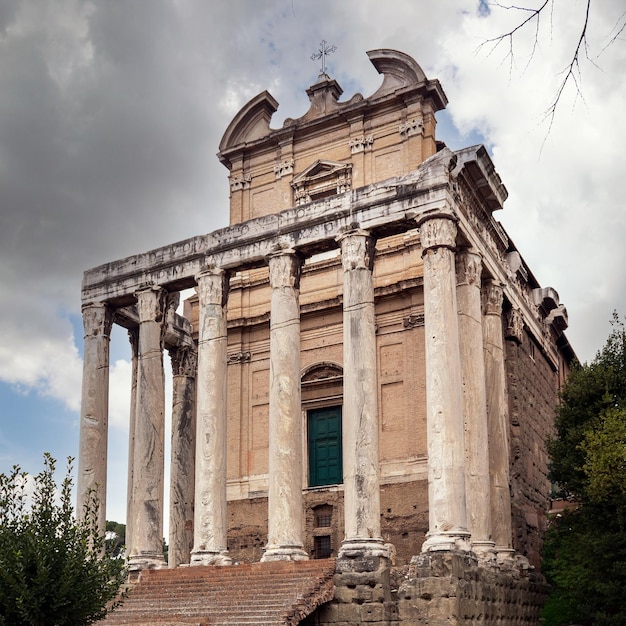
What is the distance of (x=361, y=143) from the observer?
2806 cm

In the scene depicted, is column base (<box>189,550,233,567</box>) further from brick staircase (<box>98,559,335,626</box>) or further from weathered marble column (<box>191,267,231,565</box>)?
brick staircase (<box>98,559,335,626</box>)

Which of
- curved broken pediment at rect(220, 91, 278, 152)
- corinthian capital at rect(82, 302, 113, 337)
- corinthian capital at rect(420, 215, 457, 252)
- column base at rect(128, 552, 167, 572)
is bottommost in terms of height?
column base at rect(128, 552, 167, 572)

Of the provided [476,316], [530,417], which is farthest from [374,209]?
[530,417]

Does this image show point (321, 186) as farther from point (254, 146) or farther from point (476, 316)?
point (476, 316)

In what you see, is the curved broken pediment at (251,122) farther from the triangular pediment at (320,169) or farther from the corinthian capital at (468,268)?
the corinthian capital at (468,268)

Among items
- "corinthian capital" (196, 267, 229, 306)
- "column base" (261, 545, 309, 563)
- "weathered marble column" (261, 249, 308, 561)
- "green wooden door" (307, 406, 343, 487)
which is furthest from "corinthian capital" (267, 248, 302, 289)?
"column base" (261, 545, 309, 563)

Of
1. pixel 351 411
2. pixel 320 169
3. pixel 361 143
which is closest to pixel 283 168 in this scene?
pixel 320 169

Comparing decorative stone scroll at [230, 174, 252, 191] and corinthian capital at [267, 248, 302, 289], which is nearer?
corinthian capital at [267, 248, 302, 289]

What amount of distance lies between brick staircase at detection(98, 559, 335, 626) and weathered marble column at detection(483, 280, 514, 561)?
527 centimetres

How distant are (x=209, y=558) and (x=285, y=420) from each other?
146 inches

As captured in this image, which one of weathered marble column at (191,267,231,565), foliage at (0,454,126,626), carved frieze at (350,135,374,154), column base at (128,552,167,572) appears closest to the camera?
foliage at (0,454,126,626)

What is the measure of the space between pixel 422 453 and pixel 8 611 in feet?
41.4

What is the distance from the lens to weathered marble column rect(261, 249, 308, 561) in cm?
2038

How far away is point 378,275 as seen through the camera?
26.8 m
